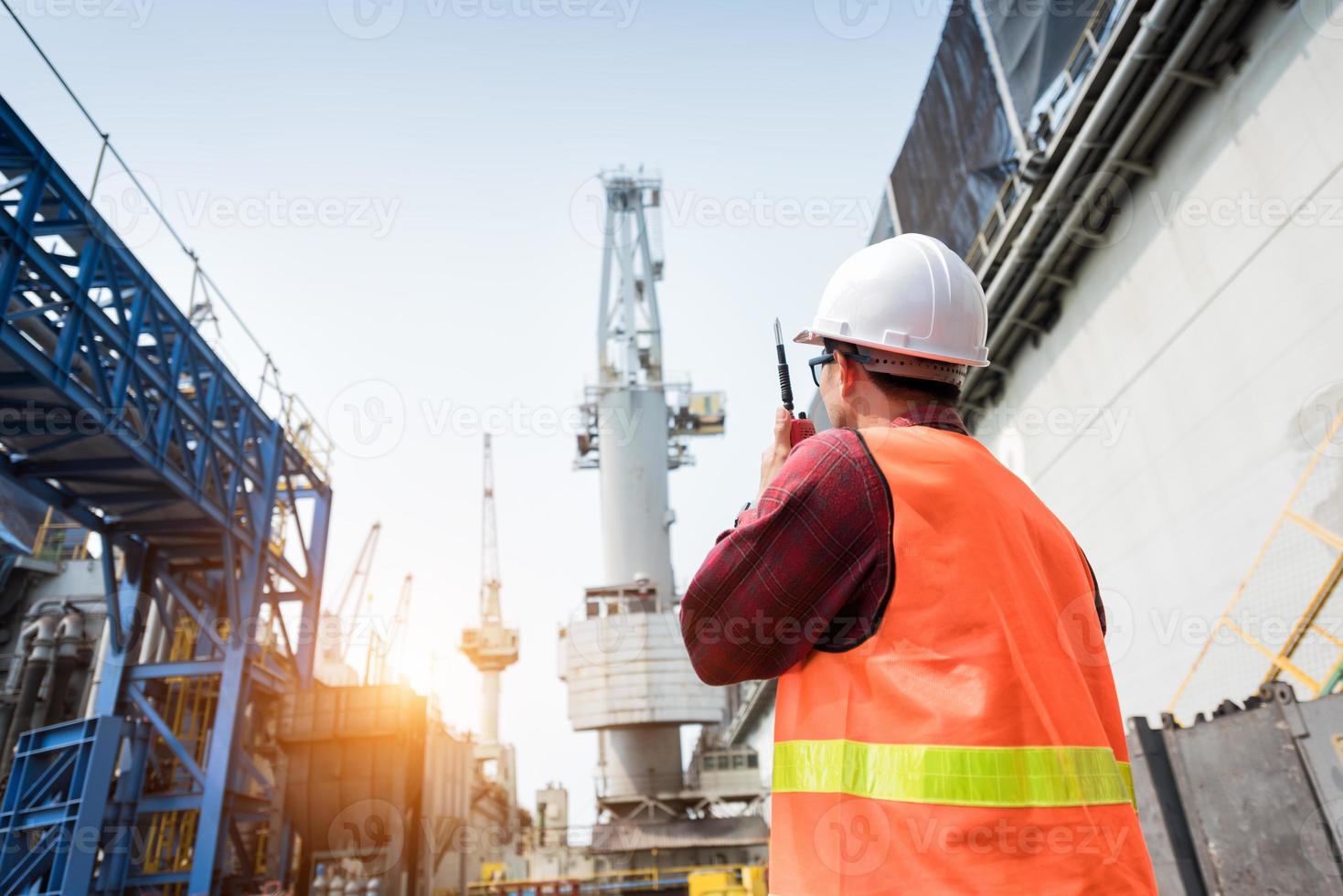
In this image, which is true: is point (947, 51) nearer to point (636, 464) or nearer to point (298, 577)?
point (636, 464)

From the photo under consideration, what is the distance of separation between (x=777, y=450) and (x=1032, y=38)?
49.3 ft

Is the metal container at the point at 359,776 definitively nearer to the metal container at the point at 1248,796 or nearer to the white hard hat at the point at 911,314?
the metal container at the point at 1248,796

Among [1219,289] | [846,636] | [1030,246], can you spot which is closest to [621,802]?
[1030,246]

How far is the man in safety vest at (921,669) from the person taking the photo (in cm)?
135

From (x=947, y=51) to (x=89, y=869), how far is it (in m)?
20.4

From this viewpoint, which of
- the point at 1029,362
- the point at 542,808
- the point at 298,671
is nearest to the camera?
the point at 1029,362

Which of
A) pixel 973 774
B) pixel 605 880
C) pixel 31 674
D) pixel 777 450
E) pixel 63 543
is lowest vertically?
pixel 605 880

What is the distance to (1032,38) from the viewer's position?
14.0 m

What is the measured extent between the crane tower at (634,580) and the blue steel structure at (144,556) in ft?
30.4

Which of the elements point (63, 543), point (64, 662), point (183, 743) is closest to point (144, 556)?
point (183, 743)

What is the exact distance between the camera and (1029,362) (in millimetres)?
15656

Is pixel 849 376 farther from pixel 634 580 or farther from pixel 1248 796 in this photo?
pixel 634 580

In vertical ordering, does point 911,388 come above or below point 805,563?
Result: above

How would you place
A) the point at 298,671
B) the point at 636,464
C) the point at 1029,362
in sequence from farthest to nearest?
the point at 636,464 → the point at 298,671 → the point at 1029,362
